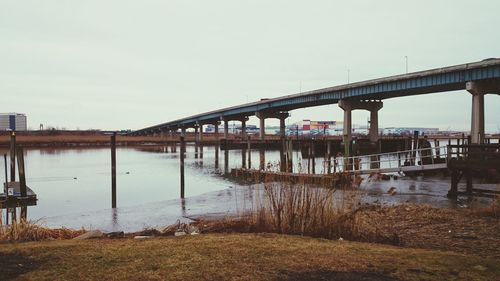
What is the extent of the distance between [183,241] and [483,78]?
1822 inches

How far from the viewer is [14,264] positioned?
673 cm

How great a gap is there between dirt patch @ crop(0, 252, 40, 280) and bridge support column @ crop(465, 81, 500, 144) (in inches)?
1857

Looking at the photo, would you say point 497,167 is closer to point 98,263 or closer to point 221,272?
point 221,272

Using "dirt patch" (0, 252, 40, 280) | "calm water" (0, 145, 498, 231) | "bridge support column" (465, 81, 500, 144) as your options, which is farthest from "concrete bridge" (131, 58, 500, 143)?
"dirt patch" (0, 252, 40, 280)

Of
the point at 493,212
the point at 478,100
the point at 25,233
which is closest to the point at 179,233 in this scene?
the point at 25,233

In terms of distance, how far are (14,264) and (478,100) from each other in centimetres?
4999

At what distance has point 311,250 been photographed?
7.79 metres

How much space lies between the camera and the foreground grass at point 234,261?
6.22 metres

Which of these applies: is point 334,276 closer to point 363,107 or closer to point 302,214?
point 302,214

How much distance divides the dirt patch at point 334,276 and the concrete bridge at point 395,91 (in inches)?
1576

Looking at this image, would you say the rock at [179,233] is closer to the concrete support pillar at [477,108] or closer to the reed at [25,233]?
the reed at [25,233]

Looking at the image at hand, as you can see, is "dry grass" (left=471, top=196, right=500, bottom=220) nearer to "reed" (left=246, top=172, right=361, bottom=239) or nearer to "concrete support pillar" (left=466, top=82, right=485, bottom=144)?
"reed" (left=246, top=172, right=361, bottom=239)

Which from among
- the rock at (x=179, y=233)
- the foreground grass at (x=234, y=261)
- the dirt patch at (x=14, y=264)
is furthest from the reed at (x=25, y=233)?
the rock at (x=179, y=233)

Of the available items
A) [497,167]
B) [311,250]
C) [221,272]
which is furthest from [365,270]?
[497,167]
